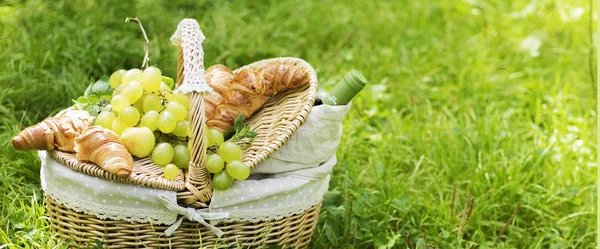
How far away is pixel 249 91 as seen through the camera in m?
2.16

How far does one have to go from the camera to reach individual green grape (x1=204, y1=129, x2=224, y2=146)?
1963 mm

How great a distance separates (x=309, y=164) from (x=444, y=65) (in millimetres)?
1881

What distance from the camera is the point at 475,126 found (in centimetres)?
314

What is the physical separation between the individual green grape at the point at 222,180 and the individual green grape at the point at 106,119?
361 mm

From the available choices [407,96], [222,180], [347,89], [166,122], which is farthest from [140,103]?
[407,96]

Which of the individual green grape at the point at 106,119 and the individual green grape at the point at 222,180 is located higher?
the individual green grape at the point at 106,119

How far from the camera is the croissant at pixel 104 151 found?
180cm

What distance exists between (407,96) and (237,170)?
5.61 ft

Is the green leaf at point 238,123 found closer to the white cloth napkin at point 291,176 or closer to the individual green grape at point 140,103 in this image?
the white cloth napkin at point 291,176

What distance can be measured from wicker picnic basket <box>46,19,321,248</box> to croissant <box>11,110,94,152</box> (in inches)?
1.3

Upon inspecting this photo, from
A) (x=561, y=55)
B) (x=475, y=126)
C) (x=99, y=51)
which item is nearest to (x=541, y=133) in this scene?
(x=475, y=126)

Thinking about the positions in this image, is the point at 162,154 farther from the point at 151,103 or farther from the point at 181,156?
the point at 151,103

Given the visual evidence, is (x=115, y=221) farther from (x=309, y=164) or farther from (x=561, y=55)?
(x=561, y=55)

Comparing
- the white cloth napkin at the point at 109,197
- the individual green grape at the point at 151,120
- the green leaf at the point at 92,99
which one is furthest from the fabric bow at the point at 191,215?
the green leaf at the point at 92,99
